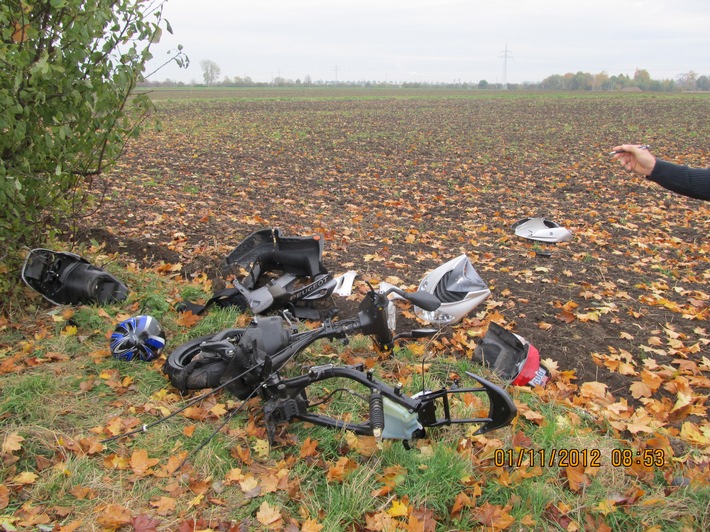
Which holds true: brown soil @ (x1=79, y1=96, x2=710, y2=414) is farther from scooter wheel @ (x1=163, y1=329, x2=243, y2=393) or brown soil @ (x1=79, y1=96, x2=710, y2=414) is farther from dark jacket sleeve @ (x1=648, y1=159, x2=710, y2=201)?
scooter wheel @ (x1=163, y1=329, x2=243, y2=393)

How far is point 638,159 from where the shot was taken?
3609mm

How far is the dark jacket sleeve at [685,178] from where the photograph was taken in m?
3.32

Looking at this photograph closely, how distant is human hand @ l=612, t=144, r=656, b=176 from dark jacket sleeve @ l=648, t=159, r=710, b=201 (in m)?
0.04

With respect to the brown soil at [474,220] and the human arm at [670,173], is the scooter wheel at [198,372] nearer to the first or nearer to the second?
the brown soil at [474,220]

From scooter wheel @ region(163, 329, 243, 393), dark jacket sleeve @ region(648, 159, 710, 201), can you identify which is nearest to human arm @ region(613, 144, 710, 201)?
dark jacket sleeve @ region(648, 159, 710, 201)

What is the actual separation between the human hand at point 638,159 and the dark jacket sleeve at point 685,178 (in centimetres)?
4

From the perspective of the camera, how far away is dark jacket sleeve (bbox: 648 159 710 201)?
10.9 ft

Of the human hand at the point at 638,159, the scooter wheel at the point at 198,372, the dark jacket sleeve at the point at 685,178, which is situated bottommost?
the scooter wheel at the point at 198,372

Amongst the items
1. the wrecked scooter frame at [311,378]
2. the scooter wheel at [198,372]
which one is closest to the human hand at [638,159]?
the wrecked scooter frame at [311,378]

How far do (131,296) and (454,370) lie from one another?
3490mm

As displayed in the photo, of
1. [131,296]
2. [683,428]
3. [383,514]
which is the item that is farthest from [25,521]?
[683,428]

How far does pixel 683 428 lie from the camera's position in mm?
3639

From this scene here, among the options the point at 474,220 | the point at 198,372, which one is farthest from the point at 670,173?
the point at 474,220

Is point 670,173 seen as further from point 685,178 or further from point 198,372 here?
point 198,372
